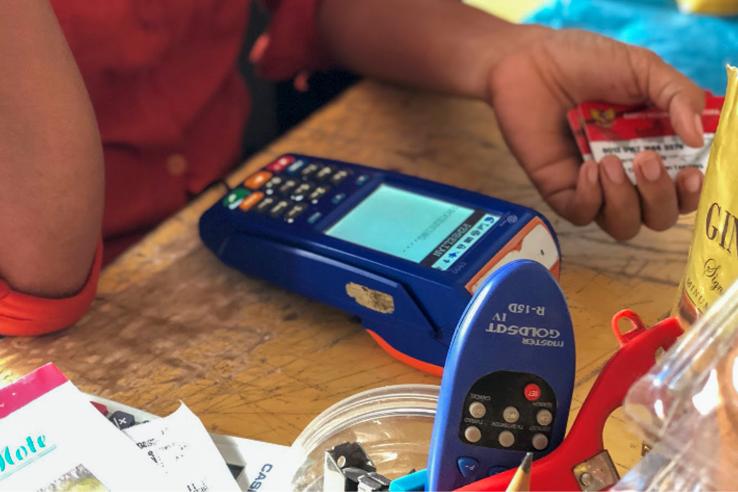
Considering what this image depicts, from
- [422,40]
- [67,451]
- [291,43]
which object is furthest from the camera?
[291,43]

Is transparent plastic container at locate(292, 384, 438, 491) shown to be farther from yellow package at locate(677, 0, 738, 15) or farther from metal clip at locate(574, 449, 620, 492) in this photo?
yellow package at locate(677, 0, 738, 15)

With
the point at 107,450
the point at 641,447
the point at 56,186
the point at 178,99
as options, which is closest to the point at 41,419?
the point at 107,450

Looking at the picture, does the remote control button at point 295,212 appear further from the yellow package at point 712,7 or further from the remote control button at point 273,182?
the yellow package at point 712,7

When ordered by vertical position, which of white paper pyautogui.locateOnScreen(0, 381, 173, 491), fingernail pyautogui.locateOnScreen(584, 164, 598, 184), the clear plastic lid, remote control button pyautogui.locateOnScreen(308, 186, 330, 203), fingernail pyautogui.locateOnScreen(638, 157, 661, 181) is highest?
the clear plastic lid

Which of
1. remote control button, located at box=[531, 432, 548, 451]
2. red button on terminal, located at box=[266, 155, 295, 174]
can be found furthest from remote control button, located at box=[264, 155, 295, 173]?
remote control button, located at box=[531, 432, 548, 451]

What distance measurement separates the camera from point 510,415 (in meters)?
0.41

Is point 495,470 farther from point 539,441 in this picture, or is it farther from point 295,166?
point 295,166

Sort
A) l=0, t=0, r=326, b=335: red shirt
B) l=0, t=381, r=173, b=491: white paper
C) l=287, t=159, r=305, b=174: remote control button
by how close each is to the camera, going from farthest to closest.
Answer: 1. l=0, t=0, r=326, b=335: red shirt
2. l=287, t=159, r=305, b=174: remote control button
3. l=0, t=381, r=173, b=491: white paper

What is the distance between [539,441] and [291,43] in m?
0.64

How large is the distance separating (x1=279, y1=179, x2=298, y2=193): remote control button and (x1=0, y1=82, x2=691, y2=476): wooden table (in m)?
0.07

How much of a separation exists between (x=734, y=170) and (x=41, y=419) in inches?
14.9

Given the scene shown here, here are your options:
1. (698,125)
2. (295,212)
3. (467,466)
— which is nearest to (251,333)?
(295,212)

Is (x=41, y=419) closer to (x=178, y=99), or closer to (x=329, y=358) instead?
(x=329, y=358)

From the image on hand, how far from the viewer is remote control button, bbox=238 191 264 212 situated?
64 centimetres
